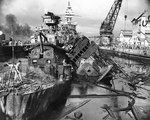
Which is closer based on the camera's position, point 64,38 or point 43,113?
point 43,113

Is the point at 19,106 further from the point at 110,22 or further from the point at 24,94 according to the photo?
the point at 110,22

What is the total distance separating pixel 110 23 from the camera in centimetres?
9200

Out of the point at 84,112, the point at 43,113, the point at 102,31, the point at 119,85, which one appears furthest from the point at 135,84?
the point at 102,31

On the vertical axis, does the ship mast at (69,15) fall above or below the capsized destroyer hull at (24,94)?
above

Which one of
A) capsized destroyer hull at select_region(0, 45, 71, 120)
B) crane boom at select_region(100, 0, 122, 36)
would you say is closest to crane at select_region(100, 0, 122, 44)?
crane boom at select_region(100, 0, 122, 36)

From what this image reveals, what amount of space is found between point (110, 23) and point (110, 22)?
2.74ft

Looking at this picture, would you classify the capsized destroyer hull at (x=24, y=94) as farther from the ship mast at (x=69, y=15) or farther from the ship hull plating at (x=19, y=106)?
the ship mast at (x=69, y=15)

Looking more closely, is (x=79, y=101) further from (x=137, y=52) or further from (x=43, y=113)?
(x=137, y=52)

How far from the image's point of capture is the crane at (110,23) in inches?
3395

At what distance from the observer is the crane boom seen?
283 ft

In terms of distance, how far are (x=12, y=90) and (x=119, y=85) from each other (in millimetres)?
20951

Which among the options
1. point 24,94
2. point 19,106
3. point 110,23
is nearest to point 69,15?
point 110,23

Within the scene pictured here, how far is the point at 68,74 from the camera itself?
1115 inches

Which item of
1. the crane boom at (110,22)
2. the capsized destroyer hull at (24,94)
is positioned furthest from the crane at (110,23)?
the capsized destroyer hull at (24,94)
